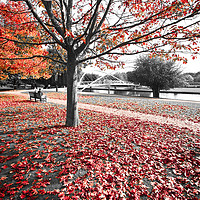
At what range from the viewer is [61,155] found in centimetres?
375

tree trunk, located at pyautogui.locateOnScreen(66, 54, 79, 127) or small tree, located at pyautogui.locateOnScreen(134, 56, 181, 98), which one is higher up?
small tree, located at pyautogui.locateOnScreen(134, 56, 181, 98)

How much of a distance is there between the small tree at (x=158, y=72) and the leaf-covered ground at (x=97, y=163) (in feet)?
66.0

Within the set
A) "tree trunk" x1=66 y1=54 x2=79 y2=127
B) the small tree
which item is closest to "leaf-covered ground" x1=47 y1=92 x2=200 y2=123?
"tree trunk" x1=66 y1=54 x2=79 y2=127

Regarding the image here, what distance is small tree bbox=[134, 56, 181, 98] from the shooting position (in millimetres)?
23406

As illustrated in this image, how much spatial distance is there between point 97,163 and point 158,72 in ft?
78.2

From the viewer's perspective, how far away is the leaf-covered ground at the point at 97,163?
8.42 feet

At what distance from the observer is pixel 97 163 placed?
341cm

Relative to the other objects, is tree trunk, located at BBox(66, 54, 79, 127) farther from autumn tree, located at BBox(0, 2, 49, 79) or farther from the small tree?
the small tree

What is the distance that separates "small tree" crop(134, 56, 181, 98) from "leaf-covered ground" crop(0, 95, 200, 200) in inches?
792

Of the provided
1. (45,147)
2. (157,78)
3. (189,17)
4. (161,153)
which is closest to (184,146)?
(161,153)

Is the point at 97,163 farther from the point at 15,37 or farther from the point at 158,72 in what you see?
the point at 158,72

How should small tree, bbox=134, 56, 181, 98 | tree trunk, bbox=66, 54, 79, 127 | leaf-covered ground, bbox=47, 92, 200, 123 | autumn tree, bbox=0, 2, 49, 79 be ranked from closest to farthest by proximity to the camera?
tree trunk, bbox=66, 54, 79, 127
autumn tree, bbox=0, 2, 49, 79
leaf-covered ground, bbox=47, 92, 200, 123
small tree, bbox=134, 56, 181, 98

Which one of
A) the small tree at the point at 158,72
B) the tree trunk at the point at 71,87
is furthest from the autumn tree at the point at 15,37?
the small tree at the point at 158,72

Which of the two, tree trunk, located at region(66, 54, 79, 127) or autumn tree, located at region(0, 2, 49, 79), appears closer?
tree trunk, located at region(66, 54, 79, 127)
